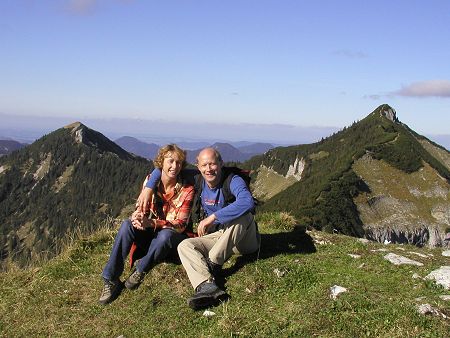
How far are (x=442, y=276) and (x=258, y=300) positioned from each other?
356 cm

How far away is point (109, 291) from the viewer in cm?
891

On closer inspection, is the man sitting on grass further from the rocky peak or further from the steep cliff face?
the rocky peak

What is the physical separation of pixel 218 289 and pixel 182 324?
876mm

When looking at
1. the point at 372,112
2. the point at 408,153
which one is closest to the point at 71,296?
the point at 408,153

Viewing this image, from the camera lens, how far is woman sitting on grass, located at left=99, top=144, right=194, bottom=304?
350 inches

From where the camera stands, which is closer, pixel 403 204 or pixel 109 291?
pixel 109 291

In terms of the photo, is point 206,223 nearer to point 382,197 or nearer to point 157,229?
point 157,229

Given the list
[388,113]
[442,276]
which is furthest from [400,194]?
[442,276]

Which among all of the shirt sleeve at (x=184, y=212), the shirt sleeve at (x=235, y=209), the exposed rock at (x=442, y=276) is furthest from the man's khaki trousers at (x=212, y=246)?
the exposed rock at (x=442, y=276)

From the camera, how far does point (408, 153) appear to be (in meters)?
123

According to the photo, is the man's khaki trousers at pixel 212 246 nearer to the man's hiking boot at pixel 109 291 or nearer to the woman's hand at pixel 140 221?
the woman's hand at pixel 140 221

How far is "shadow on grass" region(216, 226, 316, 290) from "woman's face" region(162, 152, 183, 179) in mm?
2303

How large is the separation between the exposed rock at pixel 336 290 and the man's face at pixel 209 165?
3018 mm

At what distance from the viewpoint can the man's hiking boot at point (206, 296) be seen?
7.73 m
